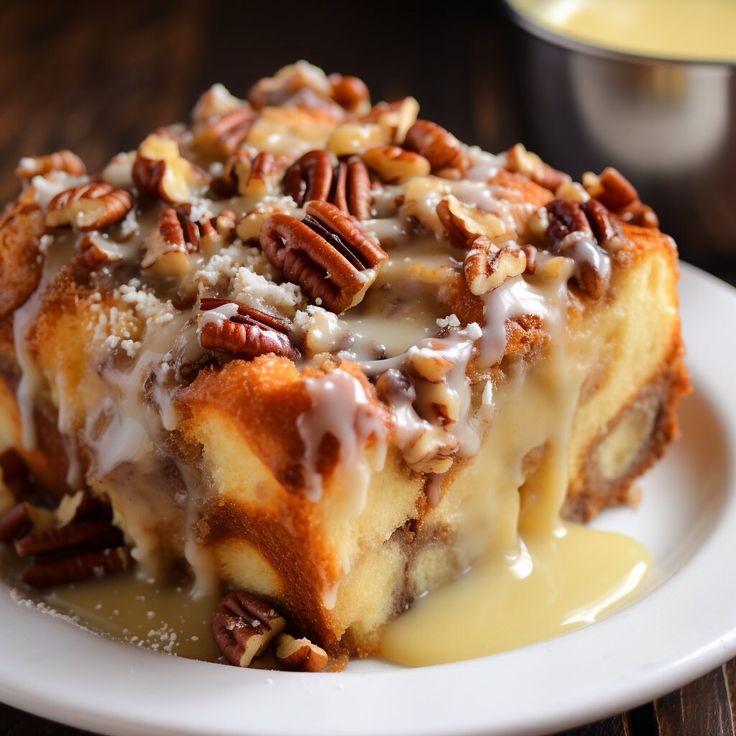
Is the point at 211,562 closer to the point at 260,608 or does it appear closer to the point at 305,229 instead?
the point at 260,608

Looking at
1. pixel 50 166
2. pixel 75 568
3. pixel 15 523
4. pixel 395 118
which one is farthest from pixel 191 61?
pixel 75 568

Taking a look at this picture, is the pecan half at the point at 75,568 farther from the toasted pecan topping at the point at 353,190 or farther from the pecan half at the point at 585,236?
the pecan half at the point at 585,236

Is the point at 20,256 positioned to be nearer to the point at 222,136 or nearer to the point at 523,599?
the point at 222,136

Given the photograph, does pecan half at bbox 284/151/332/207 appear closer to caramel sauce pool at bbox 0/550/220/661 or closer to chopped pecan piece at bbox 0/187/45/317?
chopped pecan piece at bbox 0/187/45/317

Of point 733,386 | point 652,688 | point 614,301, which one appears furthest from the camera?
point 733,386

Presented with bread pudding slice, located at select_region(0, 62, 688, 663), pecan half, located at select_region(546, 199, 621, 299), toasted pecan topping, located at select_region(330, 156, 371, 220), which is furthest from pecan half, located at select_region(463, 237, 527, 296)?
toasted pecan topping, located at select_region(330, 156, 371, 220)

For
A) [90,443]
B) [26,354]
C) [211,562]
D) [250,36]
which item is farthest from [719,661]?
[250,36]
